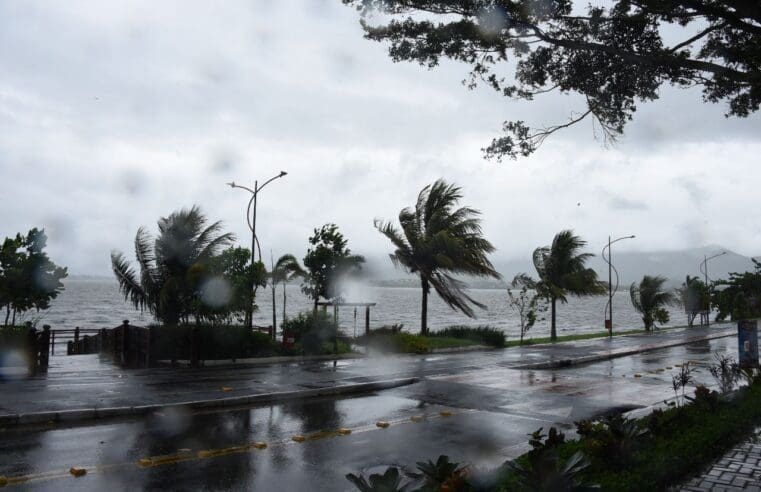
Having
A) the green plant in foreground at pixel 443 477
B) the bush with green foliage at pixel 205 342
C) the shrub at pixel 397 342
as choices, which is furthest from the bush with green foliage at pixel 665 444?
the shrub at pixel 397 342

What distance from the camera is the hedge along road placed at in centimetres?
749

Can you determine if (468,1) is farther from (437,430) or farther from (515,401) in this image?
(515,401)

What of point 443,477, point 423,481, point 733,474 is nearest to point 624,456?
point 733,474

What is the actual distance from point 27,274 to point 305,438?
1408 cm

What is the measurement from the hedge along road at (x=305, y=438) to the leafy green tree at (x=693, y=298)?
155ft

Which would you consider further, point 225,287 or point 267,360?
point 225,287

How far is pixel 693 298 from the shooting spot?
2324 inches

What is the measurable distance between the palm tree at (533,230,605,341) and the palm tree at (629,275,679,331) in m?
13.2

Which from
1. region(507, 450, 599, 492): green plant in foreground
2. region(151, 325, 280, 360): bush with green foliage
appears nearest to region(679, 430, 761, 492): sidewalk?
region(507, 450, 599, 492): green plant in foreground

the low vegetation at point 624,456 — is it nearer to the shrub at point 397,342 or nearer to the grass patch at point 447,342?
the shrub at point 397,342

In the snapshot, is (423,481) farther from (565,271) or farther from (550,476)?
(565,271)

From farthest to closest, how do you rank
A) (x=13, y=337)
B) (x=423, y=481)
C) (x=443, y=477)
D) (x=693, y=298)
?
(x=693, y=298)
(x=13, y=337)
(x=443, y=477)
(x=423, y=481)

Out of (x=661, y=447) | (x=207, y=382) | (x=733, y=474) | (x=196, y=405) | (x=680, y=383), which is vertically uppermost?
(x=680, y=383)

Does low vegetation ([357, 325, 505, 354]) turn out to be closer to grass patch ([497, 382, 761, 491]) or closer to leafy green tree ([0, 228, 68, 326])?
leafy green tree ([0, 228, 68, 326])
